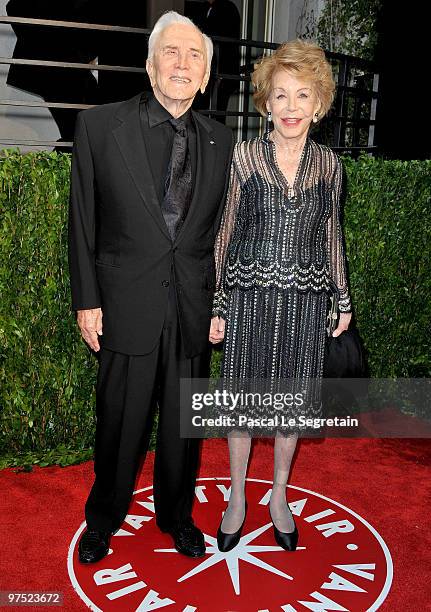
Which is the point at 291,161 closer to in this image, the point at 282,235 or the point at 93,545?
the point at 282,235

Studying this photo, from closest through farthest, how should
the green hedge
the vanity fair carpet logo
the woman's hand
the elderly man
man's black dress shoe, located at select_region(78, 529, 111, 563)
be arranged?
the elderly man, the vanity fair carpet logo, man's black dress shoe, located at select_region(78, 529, 111, 563), the woman's hand, the green hedge

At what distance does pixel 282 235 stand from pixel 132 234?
63cm

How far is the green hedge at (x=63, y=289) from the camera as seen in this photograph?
377cm

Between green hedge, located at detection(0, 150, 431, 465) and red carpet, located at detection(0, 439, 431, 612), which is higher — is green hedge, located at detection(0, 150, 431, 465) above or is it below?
above

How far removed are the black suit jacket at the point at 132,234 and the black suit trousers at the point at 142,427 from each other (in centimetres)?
7

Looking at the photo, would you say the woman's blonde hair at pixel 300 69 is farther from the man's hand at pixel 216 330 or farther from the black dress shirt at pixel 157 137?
the man's hand at pixel 216 330

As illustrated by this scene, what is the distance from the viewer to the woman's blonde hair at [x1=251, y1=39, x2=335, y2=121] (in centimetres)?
271

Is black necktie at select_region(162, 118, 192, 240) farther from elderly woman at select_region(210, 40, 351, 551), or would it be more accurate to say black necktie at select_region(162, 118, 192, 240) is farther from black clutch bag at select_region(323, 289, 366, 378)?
black clutch bag at select_region(323, 289, 366, 378)

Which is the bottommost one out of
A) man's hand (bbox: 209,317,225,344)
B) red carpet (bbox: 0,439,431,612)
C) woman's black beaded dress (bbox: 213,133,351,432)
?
red carpet (bbox: 0,439,431,612)

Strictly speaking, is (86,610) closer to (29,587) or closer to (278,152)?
(29,587)

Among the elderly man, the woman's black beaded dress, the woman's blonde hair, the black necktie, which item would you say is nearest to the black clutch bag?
the woman's black beaded dress

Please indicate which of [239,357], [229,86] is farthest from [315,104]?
[229,86]

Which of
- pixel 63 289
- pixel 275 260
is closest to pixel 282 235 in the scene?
pixel 275 260

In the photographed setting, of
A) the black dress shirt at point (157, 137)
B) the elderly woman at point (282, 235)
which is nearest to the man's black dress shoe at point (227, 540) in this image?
the elderly woman at point (282, 235)
